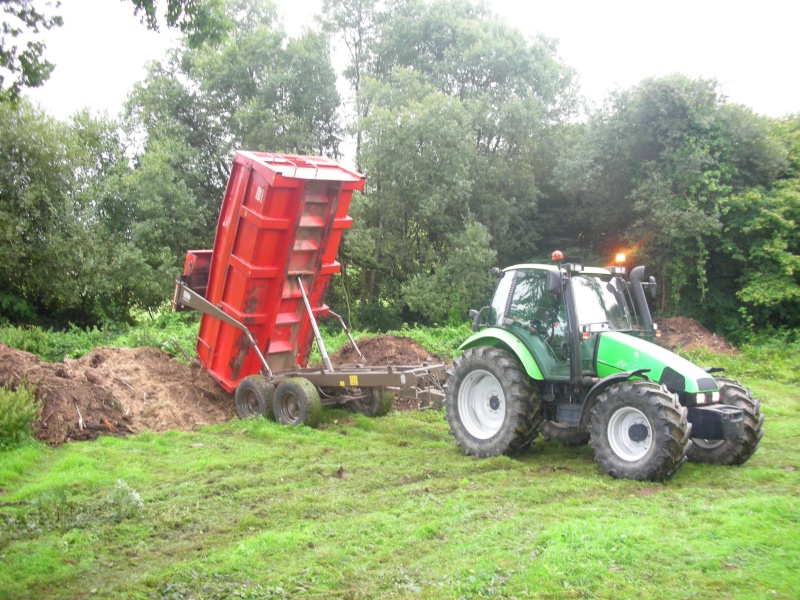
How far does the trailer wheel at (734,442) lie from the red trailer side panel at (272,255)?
5.42 meters

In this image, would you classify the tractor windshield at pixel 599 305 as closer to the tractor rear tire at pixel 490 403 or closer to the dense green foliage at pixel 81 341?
the tractor rear tire at pixel 490 403

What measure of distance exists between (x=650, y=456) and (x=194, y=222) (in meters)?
16.2

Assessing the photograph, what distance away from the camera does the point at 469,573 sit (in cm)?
451

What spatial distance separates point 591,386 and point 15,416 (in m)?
6.48

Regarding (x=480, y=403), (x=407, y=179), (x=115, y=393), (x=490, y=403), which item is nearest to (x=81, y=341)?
(x=115, y=393)

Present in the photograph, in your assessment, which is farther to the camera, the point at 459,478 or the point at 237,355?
the point at 237,355

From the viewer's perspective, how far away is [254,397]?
32.6 ft

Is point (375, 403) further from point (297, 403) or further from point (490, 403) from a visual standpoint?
point (490, 403)

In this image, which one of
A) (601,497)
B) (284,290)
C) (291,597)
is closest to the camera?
(291,597)

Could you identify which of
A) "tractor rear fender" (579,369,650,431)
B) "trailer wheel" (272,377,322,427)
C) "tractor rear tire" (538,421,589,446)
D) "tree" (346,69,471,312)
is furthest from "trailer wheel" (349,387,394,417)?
"tree" (346,69,471,312)

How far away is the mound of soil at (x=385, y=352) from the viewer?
12.5m

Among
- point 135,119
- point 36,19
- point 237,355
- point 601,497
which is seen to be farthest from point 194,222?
point 601,497

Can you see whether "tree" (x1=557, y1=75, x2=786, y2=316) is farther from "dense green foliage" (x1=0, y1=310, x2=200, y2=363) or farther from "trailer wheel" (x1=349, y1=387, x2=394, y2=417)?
"dense green foliage" (x1=0, y1=310, x2=200, y2=363)

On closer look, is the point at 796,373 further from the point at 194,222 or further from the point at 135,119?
the point at 135,119
